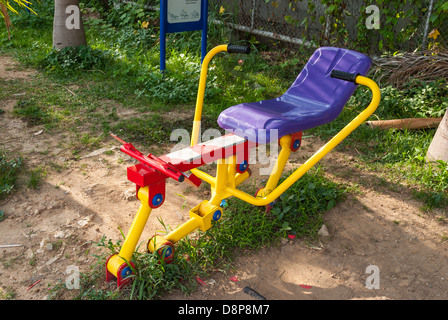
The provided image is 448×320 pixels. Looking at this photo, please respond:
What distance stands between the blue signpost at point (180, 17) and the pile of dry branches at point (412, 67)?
2143 millimetres

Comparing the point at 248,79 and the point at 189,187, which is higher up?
the point at 248,79

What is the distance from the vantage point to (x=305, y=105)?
287 centimetres

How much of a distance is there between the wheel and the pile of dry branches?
135 inches

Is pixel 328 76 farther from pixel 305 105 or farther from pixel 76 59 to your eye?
pixel 76 59

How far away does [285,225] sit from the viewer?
Result: 2.94 metres

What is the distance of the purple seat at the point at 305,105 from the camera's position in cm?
250

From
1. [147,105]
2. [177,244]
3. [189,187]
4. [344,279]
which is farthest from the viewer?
[147,105]

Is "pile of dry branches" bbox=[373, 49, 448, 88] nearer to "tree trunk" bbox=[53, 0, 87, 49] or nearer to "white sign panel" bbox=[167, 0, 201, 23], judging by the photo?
"white sign panel" bbox=[167, 0, 201, 23]

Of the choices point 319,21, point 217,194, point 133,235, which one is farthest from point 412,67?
point 133,235

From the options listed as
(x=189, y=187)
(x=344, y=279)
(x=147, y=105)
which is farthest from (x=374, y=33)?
(x=344, y=279)

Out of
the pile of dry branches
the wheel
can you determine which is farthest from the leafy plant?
the wheel
